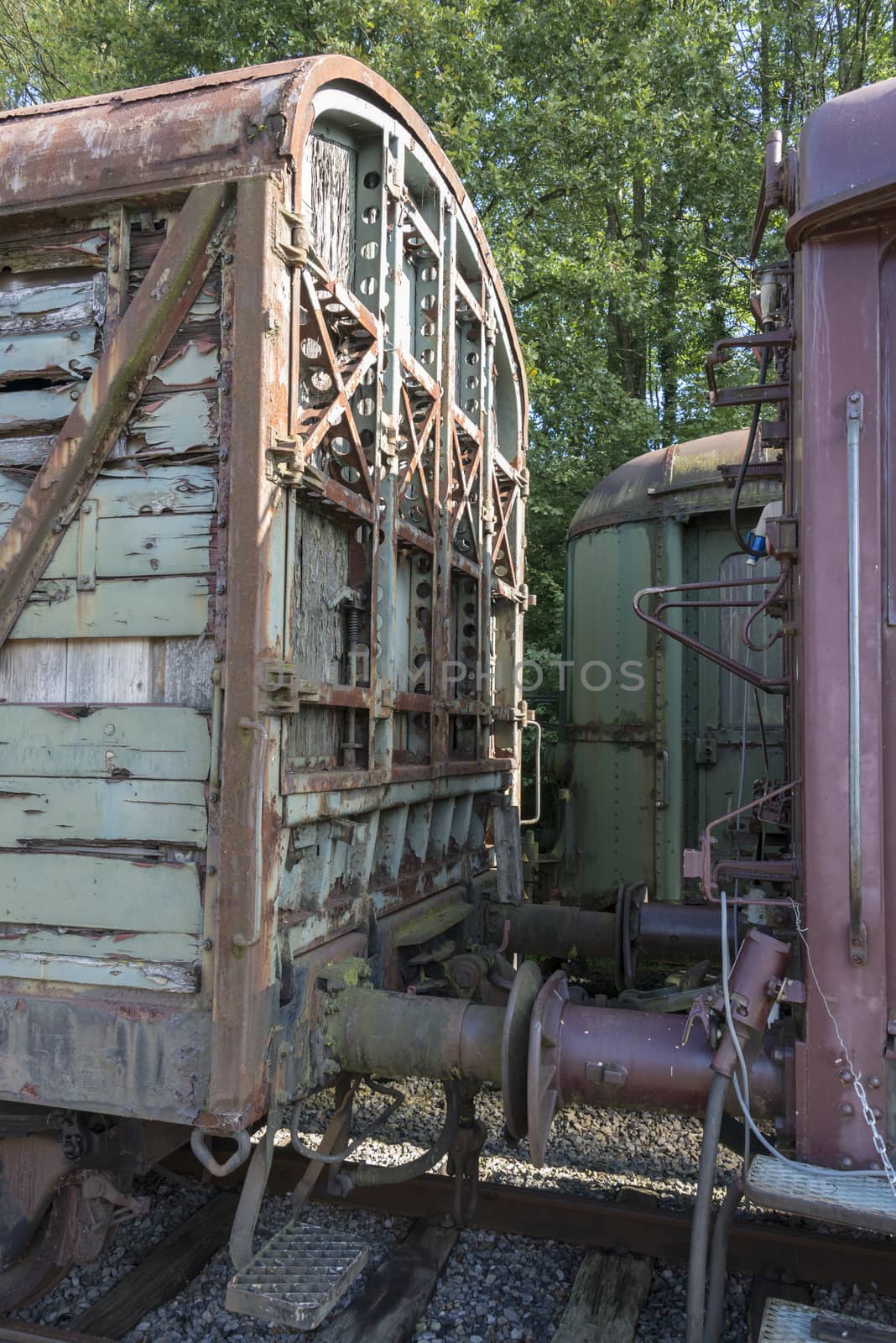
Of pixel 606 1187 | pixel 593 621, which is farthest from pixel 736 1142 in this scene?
pixel 593 621

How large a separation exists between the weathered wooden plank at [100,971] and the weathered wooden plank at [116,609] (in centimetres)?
100

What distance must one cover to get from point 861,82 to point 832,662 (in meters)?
14.9

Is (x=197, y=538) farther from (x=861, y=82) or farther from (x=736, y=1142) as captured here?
(x=861, y=82)

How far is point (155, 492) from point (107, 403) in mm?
322

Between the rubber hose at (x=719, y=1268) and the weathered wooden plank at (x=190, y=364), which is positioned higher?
the weathered wooden plank at (x=190, y=364)

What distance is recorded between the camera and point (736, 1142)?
3.07 m

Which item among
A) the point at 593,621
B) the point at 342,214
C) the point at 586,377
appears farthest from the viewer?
the point at 586,377

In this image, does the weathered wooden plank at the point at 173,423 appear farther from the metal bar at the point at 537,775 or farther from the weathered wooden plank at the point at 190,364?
the metal bar at the point at 537,775

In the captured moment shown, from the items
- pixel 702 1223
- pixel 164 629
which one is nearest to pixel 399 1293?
pixel 702 1223

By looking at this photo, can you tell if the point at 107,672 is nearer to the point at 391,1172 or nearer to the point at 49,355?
the point at 49,355

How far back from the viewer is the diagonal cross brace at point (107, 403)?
2.97m

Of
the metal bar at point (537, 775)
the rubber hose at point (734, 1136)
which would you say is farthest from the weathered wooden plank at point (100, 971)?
the metal bar at point (537, 775)

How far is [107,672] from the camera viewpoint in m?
3.03

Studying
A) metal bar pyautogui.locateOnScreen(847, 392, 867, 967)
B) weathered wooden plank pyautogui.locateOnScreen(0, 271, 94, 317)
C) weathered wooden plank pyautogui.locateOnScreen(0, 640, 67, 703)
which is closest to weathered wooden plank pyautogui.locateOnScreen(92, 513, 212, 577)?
weathered wooden plank pyautogui.locateOnScreen(0, 640, 67, 703)
